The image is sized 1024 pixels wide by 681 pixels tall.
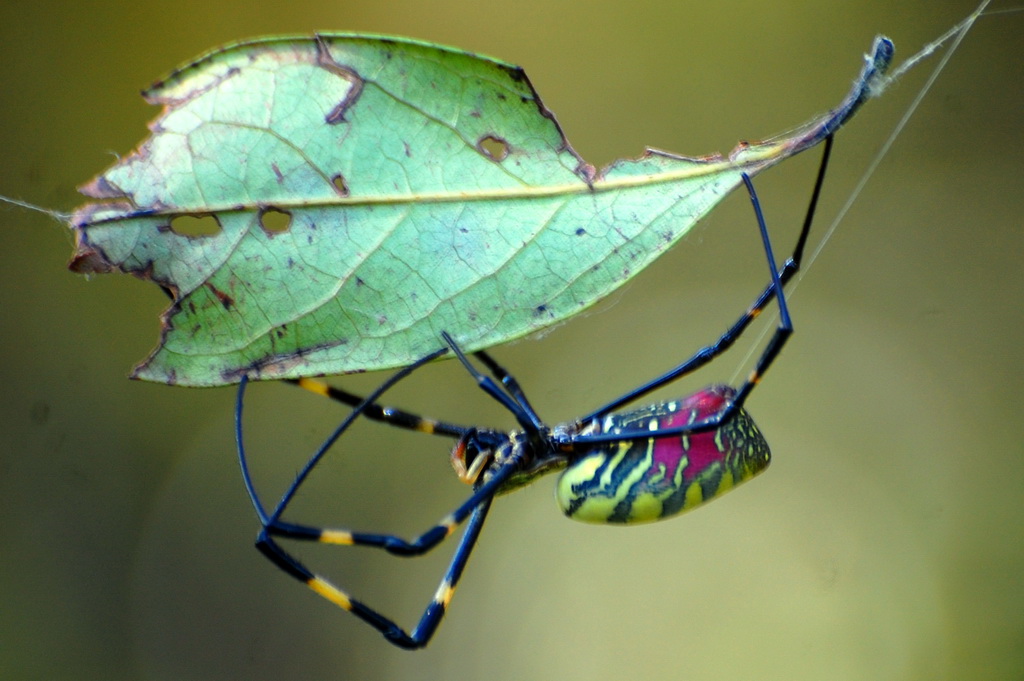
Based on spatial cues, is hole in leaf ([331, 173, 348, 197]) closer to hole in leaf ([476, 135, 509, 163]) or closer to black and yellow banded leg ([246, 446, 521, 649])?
hole in leaf ([476, 135, 509, 163])

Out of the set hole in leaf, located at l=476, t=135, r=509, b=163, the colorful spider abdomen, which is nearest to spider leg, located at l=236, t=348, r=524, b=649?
the colorful spider abdomen

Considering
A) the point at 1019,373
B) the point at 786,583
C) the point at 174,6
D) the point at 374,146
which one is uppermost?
the point at 1019,373

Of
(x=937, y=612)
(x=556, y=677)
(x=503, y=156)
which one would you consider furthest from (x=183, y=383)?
(x=937, y=612)

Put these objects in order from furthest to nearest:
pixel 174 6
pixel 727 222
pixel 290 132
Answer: pixel 727 222, pixel 174 6, pixel 290 132

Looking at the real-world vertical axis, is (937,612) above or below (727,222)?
below

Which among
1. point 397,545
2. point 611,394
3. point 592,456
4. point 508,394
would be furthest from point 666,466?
point 611,394

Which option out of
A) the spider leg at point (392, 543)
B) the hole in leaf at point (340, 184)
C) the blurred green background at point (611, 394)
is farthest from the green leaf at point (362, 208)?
the blurred green background at point (611, 394)

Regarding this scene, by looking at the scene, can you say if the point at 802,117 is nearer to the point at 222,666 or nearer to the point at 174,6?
the point at 174,6
